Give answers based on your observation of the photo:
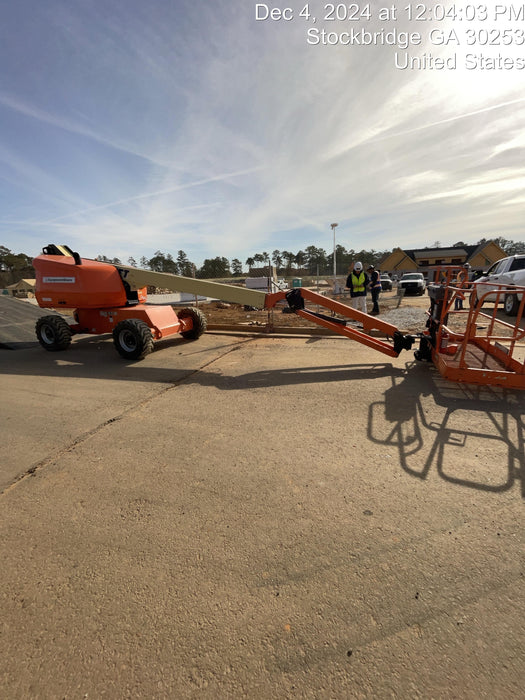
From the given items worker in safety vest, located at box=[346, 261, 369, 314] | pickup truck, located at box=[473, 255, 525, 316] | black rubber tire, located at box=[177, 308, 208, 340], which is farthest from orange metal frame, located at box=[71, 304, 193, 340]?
pickup truck, located at box=[473, 255, 525, 316]

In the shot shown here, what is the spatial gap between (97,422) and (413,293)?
76.6ft

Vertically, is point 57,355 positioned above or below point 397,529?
above

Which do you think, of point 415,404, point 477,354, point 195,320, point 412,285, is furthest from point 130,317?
point 412,285

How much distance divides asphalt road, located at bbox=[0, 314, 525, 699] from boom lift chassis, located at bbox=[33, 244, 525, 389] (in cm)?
154

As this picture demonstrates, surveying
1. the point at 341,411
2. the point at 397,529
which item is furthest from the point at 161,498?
the point at 341,411

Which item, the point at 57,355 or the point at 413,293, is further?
the point at 413,293

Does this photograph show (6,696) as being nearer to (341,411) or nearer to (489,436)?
(341,411)

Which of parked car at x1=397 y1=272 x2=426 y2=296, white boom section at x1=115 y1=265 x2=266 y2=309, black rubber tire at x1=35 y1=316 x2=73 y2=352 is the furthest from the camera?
parked car at x1=397 y1=272 x2=426 y2=296

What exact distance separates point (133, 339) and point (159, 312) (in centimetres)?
93

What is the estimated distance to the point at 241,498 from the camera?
237 centimetres

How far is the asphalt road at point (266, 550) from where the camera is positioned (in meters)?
1.37

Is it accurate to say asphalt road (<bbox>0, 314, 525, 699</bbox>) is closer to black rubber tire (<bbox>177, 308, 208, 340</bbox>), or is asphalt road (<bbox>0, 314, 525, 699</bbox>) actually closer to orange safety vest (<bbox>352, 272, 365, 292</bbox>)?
black rubber tire (<bbox>177, 308, 208, 340</bbox>)

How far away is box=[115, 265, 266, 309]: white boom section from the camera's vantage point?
5852mm

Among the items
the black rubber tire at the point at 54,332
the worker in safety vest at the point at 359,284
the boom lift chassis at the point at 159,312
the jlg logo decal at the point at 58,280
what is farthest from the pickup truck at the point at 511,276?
the black rubber tire at the point at 54,332
